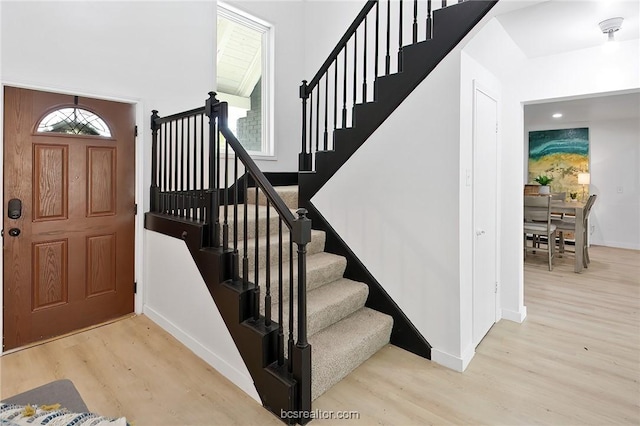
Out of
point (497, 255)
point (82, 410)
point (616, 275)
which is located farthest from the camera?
point (616, 275)

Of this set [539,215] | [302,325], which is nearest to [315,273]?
[302,325]

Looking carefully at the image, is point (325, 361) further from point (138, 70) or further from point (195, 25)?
point (195, 25)

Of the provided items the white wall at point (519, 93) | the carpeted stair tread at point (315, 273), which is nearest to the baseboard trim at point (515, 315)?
the white wall at point (519, 93)

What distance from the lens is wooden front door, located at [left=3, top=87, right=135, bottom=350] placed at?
2.63 meters

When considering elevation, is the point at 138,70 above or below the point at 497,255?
above

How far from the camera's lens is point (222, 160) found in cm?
390

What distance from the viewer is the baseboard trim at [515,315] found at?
324cm

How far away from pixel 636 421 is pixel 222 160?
3908 millimetres

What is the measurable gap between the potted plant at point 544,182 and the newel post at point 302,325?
7021 millimetres

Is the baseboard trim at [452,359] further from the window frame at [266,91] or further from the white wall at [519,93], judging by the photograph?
the window frame at [266,91]

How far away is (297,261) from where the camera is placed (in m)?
2.43

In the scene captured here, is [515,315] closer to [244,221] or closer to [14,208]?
[244,221]

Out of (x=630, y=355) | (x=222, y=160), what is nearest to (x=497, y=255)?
(x=630, y=355)

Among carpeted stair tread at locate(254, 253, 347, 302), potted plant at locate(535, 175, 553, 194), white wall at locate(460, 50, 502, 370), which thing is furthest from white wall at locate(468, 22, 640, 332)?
potted plant at locate(535, 175, 553, 194)
